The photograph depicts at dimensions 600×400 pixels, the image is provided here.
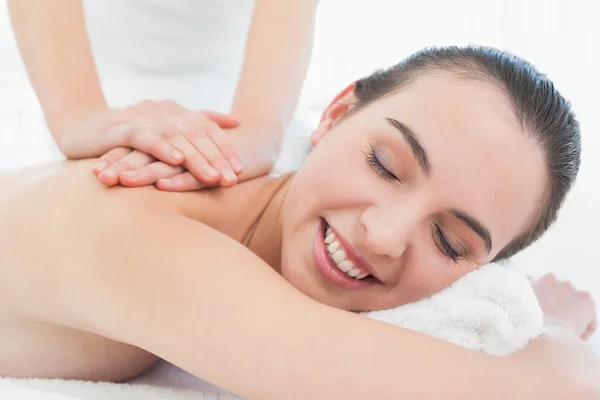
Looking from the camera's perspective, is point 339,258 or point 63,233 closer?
point 63,233

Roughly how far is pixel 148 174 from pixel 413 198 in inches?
14.9

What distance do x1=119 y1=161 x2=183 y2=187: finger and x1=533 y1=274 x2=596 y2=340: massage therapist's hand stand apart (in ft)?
2.49

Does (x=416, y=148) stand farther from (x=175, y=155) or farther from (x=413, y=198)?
(x=175, y=155)

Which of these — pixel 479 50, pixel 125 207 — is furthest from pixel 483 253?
pixel 125 207

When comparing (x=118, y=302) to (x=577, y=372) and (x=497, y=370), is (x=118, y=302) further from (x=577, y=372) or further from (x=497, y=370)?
(x=577, y=372)

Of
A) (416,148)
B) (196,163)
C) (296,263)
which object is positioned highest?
(416,148)

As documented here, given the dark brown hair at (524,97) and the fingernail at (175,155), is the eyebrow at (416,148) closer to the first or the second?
the dark brown hair at (524,97)

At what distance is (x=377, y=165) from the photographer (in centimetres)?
89

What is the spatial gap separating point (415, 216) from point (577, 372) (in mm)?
288

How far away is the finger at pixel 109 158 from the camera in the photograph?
0.83 meters

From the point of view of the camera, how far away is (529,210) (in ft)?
Result: 3.07

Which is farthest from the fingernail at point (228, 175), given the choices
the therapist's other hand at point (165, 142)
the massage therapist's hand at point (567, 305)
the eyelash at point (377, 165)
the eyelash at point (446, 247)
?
the massage therapist's hand at point (567, 305)

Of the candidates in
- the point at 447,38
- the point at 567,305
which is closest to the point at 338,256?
the point at 567,305

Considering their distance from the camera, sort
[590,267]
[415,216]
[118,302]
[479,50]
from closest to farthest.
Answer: [118,302], [415,216], [479,50], [590,267]
